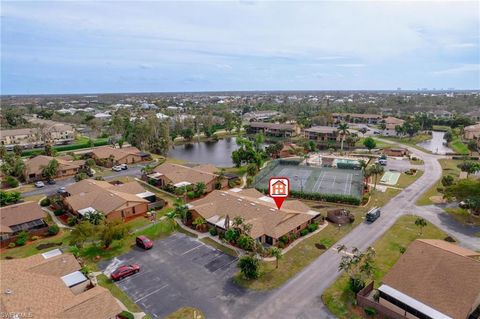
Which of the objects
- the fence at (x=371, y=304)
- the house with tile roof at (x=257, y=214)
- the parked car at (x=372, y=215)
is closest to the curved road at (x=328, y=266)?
the parked car at (x=372, y=215)

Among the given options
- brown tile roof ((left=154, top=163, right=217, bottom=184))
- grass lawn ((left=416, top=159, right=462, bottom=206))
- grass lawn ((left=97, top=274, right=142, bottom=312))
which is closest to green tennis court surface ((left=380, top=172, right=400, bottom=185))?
grass lawn ((left=416, top=159, right=462, bottom=206))

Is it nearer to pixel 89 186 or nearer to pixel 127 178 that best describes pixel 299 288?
pixel 89 186

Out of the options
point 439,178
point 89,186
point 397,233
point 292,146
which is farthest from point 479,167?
point 89,186

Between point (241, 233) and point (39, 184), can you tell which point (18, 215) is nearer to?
point (39, 184)

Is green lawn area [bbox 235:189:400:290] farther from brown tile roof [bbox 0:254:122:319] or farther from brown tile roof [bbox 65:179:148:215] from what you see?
brown tile roof [bbox 65:179:148:215]

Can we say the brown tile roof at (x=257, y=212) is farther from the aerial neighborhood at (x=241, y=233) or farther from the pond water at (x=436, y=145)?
the pond water at (x=436, y=145)
